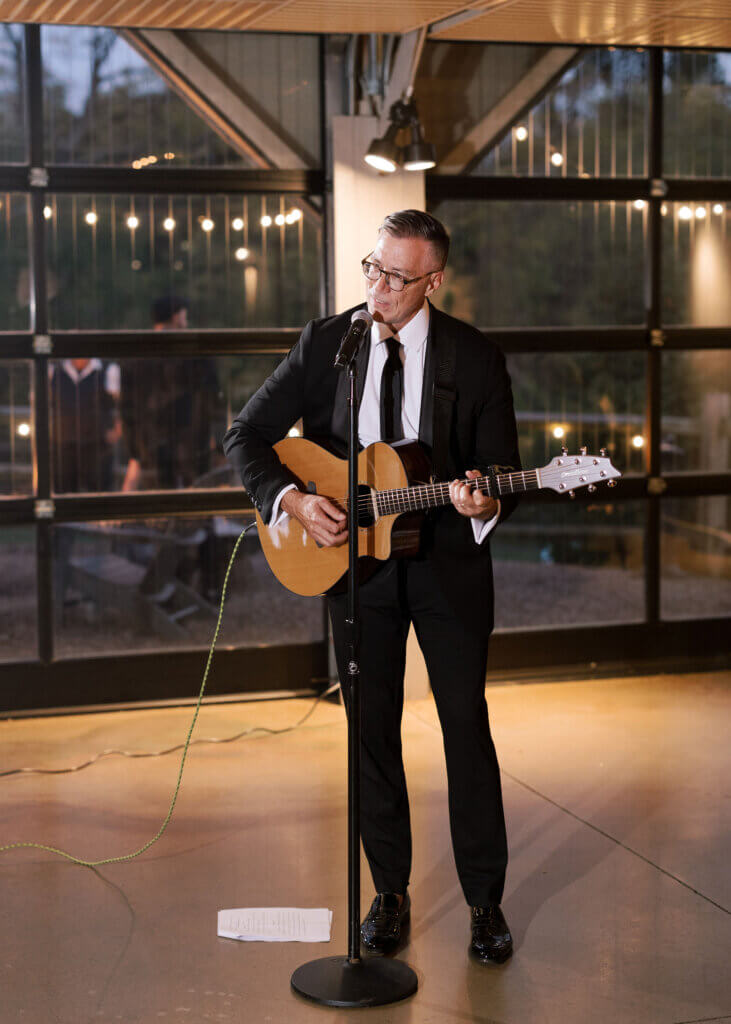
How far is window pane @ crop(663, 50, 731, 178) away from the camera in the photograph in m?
6.23

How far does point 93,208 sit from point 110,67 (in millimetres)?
595

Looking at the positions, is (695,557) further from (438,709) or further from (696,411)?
(438,709)

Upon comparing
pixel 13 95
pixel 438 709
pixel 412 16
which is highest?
pixel 412 16

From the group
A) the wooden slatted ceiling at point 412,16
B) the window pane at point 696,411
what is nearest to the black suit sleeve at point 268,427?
the wooden slatted ceiling at point 412,16

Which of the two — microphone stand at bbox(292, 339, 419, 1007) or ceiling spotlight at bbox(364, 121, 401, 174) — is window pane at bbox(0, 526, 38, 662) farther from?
microphone stand at bbox(292, 339, 419, 1007)

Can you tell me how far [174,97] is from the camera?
5621 mm

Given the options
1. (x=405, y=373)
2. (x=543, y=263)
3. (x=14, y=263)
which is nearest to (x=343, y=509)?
(x=405, y=373)

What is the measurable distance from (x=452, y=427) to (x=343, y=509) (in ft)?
1.11

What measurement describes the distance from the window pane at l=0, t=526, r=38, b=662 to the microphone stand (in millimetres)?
2856

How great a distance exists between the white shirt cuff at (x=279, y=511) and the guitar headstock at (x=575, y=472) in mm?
664

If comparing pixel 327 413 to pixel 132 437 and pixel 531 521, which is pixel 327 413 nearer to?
pixel 132 437

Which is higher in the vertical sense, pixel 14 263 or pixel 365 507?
pixel 14 263

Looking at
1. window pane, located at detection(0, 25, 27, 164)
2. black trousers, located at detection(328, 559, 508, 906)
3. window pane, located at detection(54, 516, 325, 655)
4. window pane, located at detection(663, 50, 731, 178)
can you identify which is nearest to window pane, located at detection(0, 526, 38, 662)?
window pane, located at detection(54, 516, 325, 655)

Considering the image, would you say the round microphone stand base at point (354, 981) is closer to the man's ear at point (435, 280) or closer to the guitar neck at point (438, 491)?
the guitar neck at point (438, 491)
